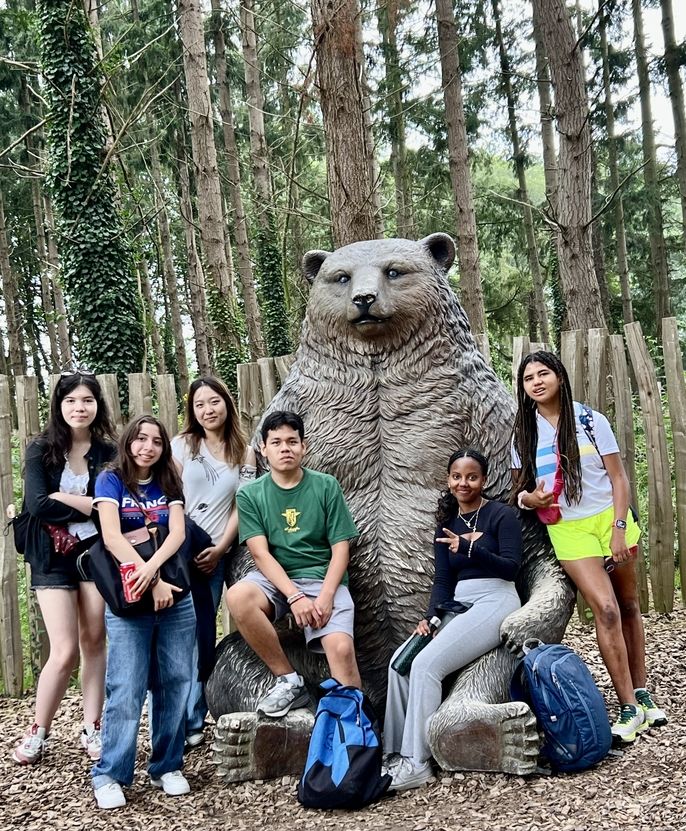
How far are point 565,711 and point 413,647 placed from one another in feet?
1.89

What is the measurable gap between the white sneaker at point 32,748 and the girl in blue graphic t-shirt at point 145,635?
62cm

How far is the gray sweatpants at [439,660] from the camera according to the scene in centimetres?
290

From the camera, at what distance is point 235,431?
354cm

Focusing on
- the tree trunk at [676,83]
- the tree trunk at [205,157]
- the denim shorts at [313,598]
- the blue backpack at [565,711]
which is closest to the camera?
the blue backpack at [565,711]

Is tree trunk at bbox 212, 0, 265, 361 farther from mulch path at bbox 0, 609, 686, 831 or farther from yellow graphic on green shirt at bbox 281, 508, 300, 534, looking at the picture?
mulch path at bbox 0, 609, 686, 831

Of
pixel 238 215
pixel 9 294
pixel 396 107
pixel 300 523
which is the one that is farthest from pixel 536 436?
pixel 9 294

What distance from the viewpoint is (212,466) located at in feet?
11.5

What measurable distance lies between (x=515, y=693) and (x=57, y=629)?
6.19 ft

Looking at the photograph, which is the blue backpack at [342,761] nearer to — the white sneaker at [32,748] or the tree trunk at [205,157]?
the white sneaker at [32,748]

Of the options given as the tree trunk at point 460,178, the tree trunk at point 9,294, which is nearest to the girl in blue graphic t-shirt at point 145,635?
the tree trunk at point 460,178

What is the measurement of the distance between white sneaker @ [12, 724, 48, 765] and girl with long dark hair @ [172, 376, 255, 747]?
0.62 metres

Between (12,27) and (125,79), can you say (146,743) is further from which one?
(12,27)

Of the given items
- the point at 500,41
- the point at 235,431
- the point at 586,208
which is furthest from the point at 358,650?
the point at 500,41

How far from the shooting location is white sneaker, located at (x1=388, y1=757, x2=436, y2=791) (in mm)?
2828
